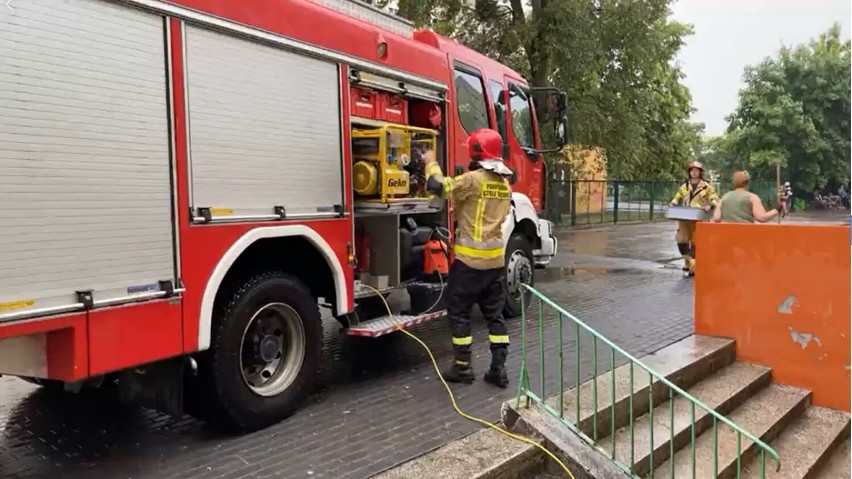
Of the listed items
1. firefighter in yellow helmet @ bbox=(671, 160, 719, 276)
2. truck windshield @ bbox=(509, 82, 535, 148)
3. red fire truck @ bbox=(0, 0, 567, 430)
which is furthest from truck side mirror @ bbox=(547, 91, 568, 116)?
firefighter in yellow helmet @ bbox=(671, 160, 719, 276)

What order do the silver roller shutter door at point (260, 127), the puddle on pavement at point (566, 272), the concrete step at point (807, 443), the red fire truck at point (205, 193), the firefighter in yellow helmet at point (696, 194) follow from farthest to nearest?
the puddle on pavement at point (566, 272) → the firefighter in yellow helmet at point (696, 194) → the concrete step at point (807, 443) → the silver roller shutter door at point (260, 127) → the red fire truck at point (205, 193)

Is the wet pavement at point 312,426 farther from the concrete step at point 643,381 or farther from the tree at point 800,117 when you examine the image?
the tree at point 800,117

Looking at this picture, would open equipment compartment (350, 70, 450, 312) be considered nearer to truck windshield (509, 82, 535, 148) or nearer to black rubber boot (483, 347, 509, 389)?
black rubber boot (483, 347, 509, 389)

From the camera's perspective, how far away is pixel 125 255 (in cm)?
338

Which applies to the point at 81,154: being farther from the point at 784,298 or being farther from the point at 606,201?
the point at 606,201

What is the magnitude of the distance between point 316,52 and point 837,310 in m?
4.78

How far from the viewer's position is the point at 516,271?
23.6 feet

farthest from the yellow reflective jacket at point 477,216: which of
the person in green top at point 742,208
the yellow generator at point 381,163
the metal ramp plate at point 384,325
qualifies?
the person in green top at point 742,208

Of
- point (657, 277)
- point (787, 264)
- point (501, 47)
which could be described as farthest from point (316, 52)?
point (501, 47)

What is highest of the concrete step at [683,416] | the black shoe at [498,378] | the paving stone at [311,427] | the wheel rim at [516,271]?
the wheel rim at [516,271]

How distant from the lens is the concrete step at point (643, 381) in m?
4.45

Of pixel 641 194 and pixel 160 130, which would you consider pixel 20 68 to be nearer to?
pixel 160 130

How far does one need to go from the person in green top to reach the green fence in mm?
13636

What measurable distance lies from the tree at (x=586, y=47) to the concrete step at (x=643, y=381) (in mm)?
11941
